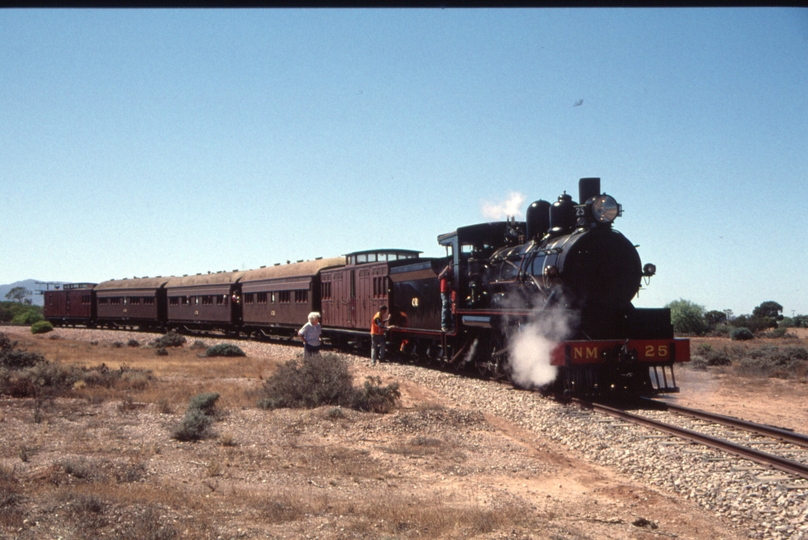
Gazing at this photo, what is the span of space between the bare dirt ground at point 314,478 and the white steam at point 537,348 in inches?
68.9

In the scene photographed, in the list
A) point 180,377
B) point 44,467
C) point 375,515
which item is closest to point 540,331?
point 375,515

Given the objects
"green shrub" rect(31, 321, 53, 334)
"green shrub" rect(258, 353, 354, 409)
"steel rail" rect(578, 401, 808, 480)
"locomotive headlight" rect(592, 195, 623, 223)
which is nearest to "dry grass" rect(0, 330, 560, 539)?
"green shrub" rect(258, 353, 354, 409)

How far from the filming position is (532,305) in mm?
12664

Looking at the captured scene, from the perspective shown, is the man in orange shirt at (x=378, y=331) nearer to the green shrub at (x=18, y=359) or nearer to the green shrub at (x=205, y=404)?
the green shrub at (x=205, y=404)

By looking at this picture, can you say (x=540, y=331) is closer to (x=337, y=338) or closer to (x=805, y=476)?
(x=805, y=476)

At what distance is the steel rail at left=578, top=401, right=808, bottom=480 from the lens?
680 cm

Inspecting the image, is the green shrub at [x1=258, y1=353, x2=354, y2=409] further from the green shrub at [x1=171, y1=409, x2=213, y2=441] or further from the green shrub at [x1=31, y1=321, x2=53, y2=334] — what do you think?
the green shrub at [x1=31, y1=321, x2=53, y2=334]

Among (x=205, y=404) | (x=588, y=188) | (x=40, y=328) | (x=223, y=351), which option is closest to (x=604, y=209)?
(x=588, y=188)

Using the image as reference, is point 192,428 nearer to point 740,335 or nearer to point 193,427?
point 193,427

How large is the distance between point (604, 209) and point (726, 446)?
5241 mm

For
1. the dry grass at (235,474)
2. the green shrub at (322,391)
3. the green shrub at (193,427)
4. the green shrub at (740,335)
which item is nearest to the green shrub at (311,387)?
the green shrub at (322,391)

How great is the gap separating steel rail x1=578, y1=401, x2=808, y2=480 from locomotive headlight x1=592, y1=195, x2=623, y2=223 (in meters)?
3.52

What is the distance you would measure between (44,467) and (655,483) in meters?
6.49

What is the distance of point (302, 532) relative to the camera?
17.4ft
